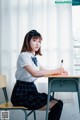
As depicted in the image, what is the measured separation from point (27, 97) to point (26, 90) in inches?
2.9

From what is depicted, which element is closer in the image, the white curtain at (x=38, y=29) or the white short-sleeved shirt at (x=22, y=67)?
the white short-sleeved shirt at (x=22, y=67)

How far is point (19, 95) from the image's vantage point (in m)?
2.93

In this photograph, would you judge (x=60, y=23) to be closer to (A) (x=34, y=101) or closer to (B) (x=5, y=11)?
(B) (x=5, y=11)

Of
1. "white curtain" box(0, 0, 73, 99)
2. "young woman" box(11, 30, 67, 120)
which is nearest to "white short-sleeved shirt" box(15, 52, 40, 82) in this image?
"young woman" box(11, 30, 67, 120)

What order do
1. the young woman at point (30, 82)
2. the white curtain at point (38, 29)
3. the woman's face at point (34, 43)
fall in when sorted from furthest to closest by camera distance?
the white curtain at point (38, 29), the woman's face at point (34, 43), the young woman at point (30, 82)

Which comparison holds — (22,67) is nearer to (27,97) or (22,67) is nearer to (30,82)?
(30,82)

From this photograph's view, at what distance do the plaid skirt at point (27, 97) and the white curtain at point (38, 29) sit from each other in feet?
2.85

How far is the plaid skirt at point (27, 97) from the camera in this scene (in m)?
2.88

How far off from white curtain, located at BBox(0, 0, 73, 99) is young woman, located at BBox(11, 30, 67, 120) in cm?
76

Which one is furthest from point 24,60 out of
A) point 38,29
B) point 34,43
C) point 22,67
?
point 38,29

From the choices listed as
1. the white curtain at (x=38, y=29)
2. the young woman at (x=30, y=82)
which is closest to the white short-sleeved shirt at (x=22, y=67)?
the young woman at (x=30, y=82)

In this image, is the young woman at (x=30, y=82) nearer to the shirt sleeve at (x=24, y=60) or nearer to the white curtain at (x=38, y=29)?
the shirt sleeve at (x=24, y=60)

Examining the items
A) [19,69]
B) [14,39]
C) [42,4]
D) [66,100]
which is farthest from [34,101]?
[42,4]

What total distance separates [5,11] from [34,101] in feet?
4.98
